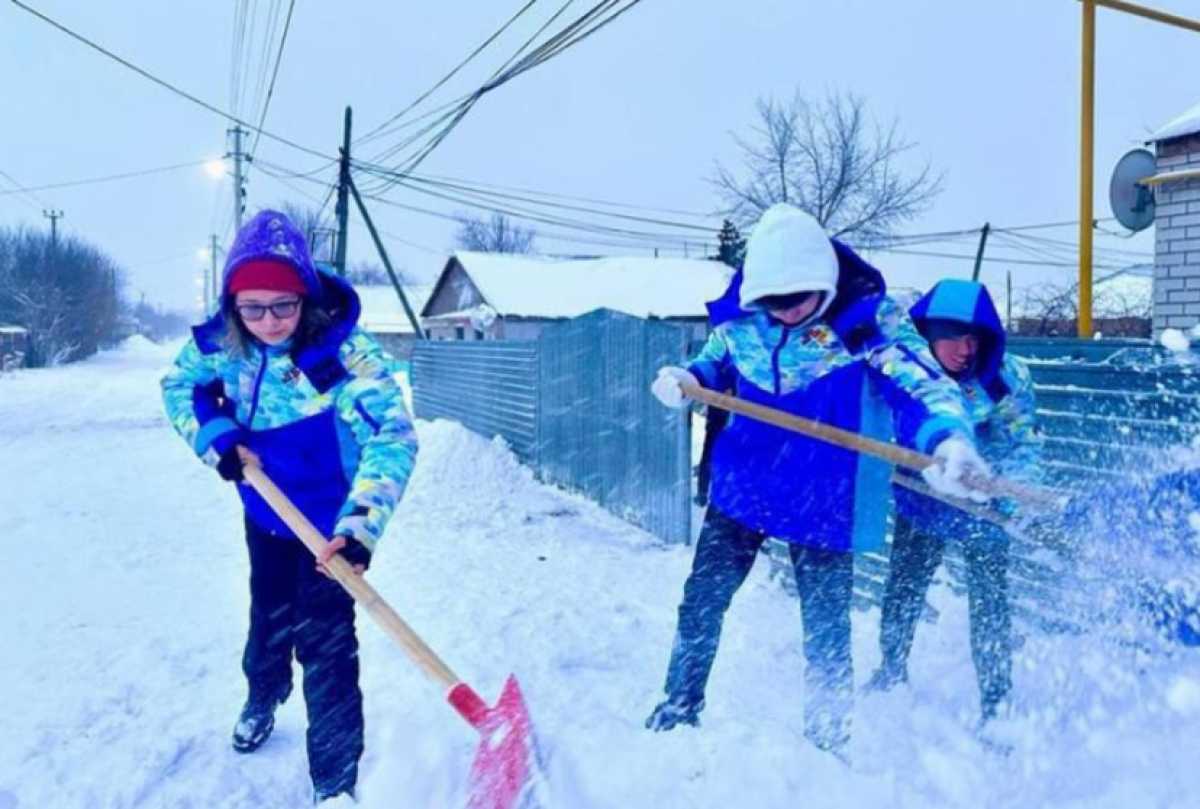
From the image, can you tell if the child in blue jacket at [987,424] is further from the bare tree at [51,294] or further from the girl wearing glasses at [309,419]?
the bare tree at [51,294]

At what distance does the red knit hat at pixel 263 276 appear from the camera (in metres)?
2.39

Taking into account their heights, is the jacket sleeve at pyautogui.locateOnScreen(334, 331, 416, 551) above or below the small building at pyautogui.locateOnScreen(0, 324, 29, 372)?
below

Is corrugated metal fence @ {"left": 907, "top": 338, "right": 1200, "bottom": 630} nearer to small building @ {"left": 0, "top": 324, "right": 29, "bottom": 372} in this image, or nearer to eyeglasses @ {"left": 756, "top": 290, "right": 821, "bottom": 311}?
eyeglasses @ {"left": 756, "top": 290, "right": 821, "bottom": 311}

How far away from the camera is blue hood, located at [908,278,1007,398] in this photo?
9.00 feet

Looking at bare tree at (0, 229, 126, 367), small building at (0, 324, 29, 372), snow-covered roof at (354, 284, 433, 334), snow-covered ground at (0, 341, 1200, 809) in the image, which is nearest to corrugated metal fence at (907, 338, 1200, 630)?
snow-covered ground at (0, 341, 1200, 809)

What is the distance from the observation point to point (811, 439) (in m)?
2.50

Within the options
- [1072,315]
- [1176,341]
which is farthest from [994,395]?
[1072,315]

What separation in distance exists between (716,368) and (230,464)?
145cm

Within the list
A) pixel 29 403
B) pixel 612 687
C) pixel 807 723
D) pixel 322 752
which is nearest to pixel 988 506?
pixel 807 723

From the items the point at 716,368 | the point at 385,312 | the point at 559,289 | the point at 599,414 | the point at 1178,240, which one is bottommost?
the point at 599,414

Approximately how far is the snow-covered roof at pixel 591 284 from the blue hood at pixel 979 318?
83.6 ft

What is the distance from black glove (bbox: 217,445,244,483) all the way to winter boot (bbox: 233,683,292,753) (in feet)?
2.52

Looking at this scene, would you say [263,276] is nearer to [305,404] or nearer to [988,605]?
[305,404]

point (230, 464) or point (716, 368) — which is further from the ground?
point (716, 368)
